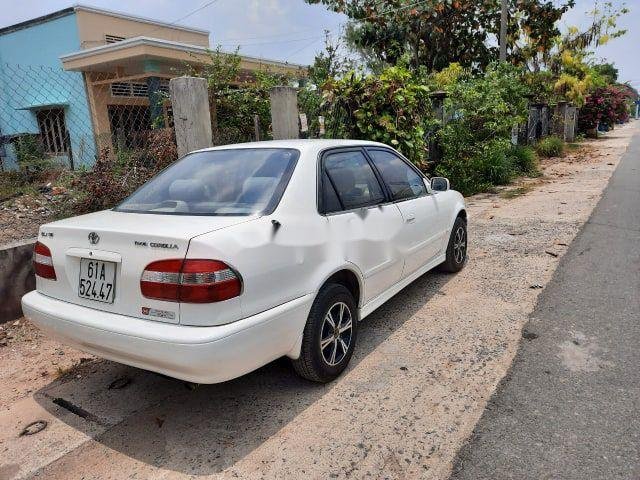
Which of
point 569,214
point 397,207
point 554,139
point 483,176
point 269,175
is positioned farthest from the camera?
point 554,139

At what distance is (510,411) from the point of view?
2.79 meters

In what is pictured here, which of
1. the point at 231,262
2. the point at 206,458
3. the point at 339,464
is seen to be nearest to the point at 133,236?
the point at 231,262

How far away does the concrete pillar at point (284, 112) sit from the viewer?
6.55m

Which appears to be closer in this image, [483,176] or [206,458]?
[206,458]

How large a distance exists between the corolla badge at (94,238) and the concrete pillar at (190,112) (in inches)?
109

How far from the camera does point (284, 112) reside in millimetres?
6621

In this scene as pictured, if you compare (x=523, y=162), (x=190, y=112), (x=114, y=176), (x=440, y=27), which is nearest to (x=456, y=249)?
(x=190, y=112)

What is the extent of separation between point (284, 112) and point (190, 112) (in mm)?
1680

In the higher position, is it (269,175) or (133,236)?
(269,175)

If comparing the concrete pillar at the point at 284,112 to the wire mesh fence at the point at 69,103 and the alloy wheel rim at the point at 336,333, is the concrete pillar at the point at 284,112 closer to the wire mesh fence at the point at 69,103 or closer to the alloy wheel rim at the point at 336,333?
the alloy wheel rim at the point at 336,333

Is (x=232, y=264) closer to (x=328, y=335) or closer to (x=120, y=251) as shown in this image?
(x=120, y=251)

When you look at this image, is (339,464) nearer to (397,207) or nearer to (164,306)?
(164,306)

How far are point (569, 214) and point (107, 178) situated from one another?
7.07m

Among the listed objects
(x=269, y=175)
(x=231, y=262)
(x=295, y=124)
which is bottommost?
(x=231, y=262)
